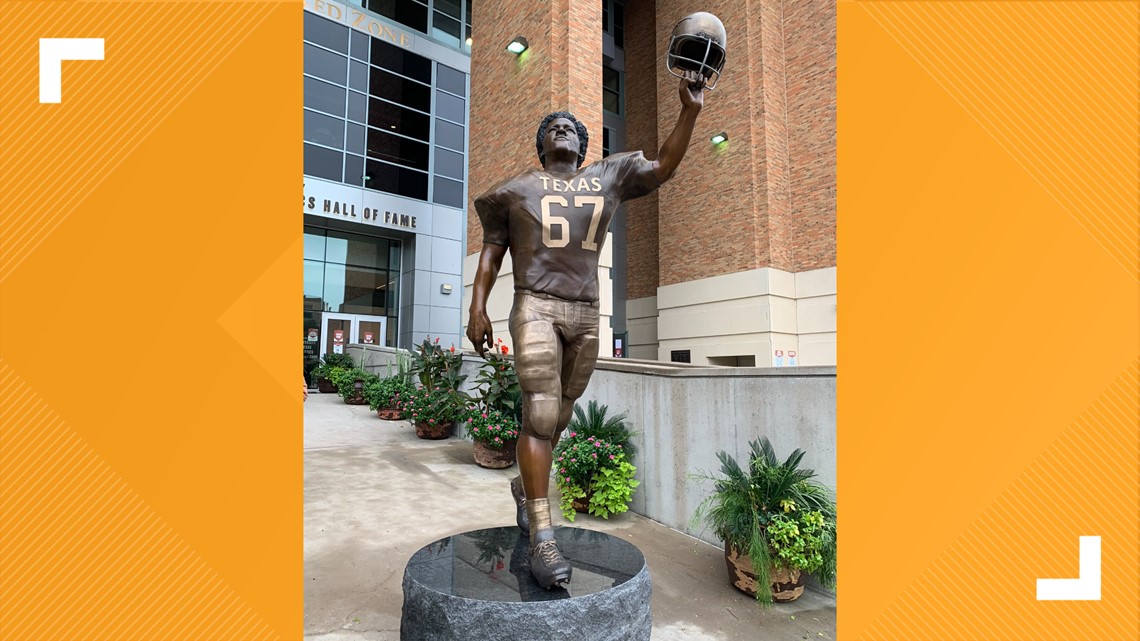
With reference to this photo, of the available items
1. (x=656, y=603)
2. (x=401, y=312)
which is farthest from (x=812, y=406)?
(x=401, y=312)

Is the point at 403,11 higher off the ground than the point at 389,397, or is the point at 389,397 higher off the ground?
the point at 403,11

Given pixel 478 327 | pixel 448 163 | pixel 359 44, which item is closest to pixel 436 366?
pixel 478 327

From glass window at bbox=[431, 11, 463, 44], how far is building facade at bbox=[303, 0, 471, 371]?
0.11 ft

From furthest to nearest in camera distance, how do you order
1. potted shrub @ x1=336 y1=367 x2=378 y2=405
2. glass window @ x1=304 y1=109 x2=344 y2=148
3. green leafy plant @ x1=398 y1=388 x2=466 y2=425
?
glass window @ x1=304 y1=109 x2=344 y2=148 → potted shrub @ x1=336 y1=367 x2=378 y2=405 → green leafy plant @ x1=398 y1=388 x2=466 y2=425

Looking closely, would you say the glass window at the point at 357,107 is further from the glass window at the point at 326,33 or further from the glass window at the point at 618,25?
the glass window at the point at 618,25

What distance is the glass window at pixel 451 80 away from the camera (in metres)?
19.7

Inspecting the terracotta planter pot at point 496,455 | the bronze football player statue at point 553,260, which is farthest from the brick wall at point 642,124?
the bronze football player statue at point 553,260

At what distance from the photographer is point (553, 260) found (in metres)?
3.11

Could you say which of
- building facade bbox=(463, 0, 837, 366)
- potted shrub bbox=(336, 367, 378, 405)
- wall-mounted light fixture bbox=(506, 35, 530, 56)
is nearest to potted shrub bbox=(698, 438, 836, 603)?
building facade bbox=(463, 0, 837, 366)

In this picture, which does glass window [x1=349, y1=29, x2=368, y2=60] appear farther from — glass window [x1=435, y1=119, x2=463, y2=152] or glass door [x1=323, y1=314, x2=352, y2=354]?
glass door [x1=323, y1=314, x2=352, y2=354]

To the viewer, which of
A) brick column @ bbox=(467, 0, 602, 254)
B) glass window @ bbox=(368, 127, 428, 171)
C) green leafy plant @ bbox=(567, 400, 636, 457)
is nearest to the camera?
green leafy plant @ bbox=(567, 400, 636, 457)

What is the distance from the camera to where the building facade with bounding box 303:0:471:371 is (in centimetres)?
1748

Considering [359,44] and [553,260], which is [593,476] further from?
[359,44]

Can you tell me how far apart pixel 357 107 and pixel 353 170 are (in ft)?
6.42
